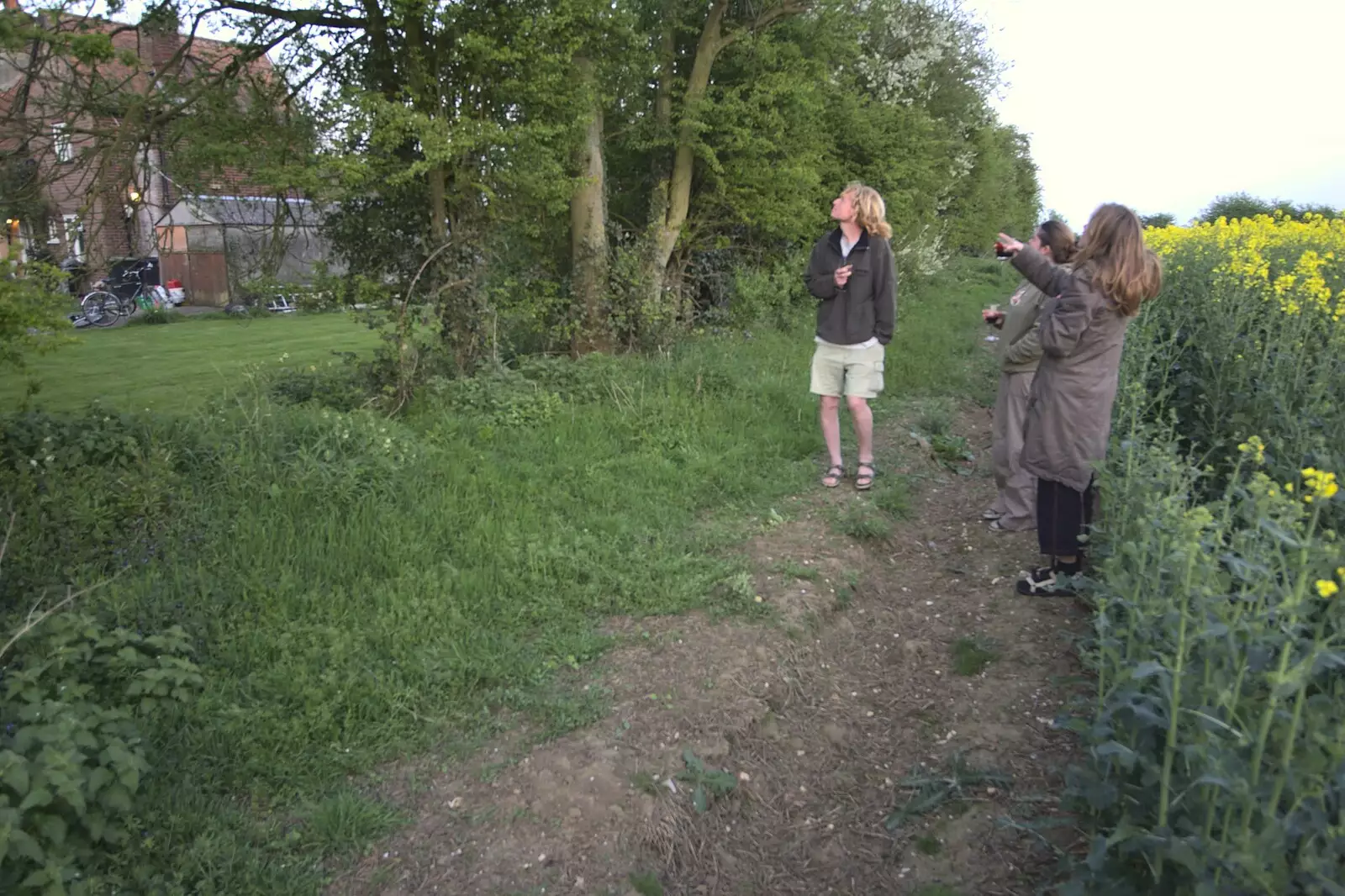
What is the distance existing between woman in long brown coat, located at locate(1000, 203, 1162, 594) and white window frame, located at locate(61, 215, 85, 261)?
6305mm

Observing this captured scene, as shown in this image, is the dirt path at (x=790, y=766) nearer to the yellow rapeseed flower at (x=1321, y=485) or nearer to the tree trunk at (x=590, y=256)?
the yellow rapeseed flower at (x=1321, y=485)

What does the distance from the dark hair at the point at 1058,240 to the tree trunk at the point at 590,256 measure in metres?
5.96

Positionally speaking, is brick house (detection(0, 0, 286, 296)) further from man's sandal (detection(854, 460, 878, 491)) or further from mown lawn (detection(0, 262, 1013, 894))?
man's sandal (detection(854, 460, 878, 491))

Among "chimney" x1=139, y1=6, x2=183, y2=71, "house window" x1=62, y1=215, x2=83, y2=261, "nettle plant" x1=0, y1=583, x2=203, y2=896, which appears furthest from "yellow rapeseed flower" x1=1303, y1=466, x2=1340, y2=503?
"chimney" x1=139, y1=6, x2=183, y2=71

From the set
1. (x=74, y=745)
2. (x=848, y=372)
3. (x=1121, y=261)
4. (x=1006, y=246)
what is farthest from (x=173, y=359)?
(x=1121, y=261)

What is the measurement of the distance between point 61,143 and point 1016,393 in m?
7.55

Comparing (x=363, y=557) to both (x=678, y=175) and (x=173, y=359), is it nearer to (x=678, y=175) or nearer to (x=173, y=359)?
(x=678, y=175)

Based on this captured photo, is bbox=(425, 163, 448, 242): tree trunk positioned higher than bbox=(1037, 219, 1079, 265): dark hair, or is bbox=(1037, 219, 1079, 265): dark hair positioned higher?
bbox=(425, 163, 448, 242): tree trunk

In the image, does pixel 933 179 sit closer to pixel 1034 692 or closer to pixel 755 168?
pixel 755 168

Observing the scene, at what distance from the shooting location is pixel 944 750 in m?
3.67

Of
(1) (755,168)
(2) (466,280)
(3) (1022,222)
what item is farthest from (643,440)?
(3) (1022,222)

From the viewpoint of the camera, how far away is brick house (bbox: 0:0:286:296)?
654 cm

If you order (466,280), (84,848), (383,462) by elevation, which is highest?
(466,280)

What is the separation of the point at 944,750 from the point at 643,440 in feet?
12.6
